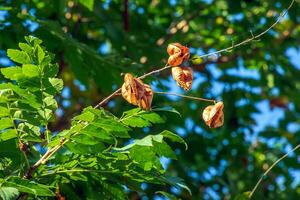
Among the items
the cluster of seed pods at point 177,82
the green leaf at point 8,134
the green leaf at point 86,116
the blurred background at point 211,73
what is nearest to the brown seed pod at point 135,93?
the cluster of seed pods at point 177,82

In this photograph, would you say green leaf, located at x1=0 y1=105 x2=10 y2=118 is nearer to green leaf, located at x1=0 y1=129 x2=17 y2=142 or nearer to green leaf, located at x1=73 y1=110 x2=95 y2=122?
green leaf, located at x1=0 y1=129 x2=17 y2=142

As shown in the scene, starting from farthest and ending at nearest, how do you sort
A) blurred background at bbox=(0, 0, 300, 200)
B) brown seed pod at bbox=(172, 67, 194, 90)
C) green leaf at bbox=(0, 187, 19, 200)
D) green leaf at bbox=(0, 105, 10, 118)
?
1. blurred background at bbox=(0, 0, 300, 200)
2. brown seed pod at bbox=(172, 67, 194, 90)
3. green leaf at bbox=(0, 105, 10, 118)
4. green leaf at bbox=(0, 187, 19, 200)

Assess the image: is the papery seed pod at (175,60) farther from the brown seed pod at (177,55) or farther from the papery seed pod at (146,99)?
the papery seed pod at (146,99)

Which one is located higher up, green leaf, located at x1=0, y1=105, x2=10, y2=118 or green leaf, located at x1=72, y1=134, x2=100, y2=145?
green leaf, located at x1=72, y1=134, x2=100, y2=145

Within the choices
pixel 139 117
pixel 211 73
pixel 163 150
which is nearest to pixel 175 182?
pixel 163 150

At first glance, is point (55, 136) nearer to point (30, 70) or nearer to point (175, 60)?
point (30, 70)

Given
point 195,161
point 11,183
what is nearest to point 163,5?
point 195,161

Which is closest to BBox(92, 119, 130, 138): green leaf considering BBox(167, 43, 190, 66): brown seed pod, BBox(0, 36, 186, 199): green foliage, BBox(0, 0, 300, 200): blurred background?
BBox(0, 36, 186, 199): green foliage

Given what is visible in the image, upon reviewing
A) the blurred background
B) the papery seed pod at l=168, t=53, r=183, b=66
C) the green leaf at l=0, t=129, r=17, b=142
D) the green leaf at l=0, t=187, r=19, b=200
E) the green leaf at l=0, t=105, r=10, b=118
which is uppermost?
the blurred background
